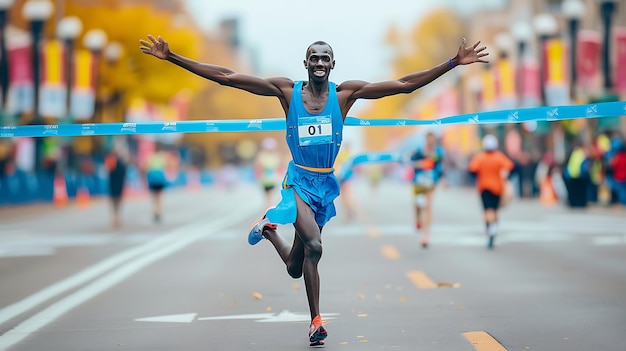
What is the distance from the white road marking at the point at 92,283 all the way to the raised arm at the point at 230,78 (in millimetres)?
2280

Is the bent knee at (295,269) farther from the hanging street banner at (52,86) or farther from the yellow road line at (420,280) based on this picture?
the hanging street banner at (52,86)

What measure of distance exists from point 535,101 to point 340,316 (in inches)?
1483

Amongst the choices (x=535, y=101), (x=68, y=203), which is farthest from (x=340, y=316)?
(x=535, y=101)

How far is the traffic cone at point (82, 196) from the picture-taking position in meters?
42.0

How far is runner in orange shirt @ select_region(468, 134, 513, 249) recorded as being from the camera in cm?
1770

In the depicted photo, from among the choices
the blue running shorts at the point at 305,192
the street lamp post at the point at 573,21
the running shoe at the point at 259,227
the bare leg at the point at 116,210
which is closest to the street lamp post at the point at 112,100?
the street lamp post at the point at 573,21

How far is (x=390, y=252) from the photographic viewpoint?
16969mm

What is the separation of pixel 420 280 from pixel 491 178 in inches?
215

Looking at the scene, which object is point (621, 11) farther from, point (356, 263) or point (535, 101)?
point (356, 263)

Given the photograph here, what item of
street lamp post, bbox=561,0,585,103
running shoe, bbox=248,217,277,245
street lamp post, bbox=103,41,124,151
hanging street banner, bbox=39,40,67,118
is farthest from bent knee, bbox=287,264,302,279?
street lamp post, bbox=103,41,124,151

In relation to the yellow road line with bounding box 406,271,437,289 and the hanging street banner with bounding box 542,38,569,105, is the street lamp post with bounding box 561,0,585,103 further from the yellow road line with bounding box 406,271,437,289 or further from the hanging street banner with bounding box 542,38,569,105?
the yellow road line with bounding box 406,271,437,289

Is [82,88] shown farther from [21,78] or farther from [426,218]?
[426,218]

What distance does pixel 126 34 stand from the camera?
65.1m

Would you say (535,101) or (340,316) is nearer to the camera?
(340,316)
